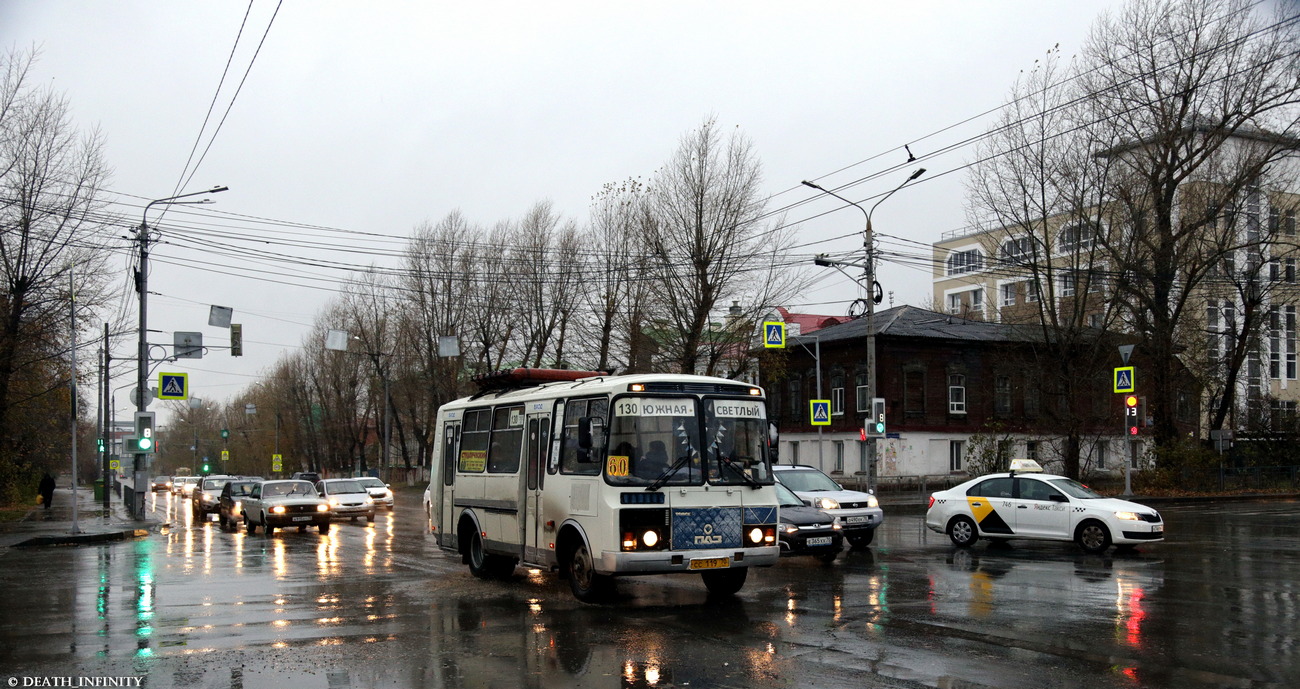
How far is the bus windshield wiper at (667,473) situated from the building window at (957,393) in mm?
41619

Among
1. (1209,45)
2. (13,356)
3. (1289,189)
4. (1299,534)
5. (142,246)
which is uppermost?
(1209,45)

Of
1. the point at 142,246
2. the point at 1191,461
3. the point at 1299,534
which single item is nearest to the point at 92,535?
the point at 142,246

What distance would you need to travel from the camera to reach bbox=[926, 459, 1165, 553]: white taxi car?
18469 millimetres

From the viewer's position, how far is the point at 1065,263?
4466 cm

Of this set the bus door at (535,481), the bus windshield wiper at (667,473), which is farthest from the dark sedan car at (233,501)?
the bus windshield wiper at (667,473)

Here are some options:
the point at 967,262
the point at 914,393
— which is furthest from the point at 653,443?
the point at 967,262

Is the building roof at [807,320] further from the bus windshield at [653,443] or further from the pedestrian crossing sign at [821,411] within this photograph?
the bus windshield at [653,443]

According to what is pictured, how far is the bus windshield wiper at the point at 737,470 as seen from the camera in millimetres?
12844

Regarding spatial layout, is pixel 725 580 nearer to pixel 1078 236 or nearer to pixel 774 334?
pixel 774 334

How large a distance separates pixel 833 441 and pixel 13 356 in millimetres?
35282

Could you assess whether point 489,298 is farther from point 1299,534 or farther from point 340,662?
point 340,662

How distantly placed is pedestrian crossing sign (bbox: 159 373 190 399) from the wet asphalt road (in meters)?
15.4

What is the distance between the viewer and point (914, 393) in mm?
50719

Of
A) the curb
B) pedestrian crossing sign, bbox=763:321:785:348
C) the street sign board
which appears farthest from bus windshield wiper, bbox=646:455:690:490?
the street sign board
